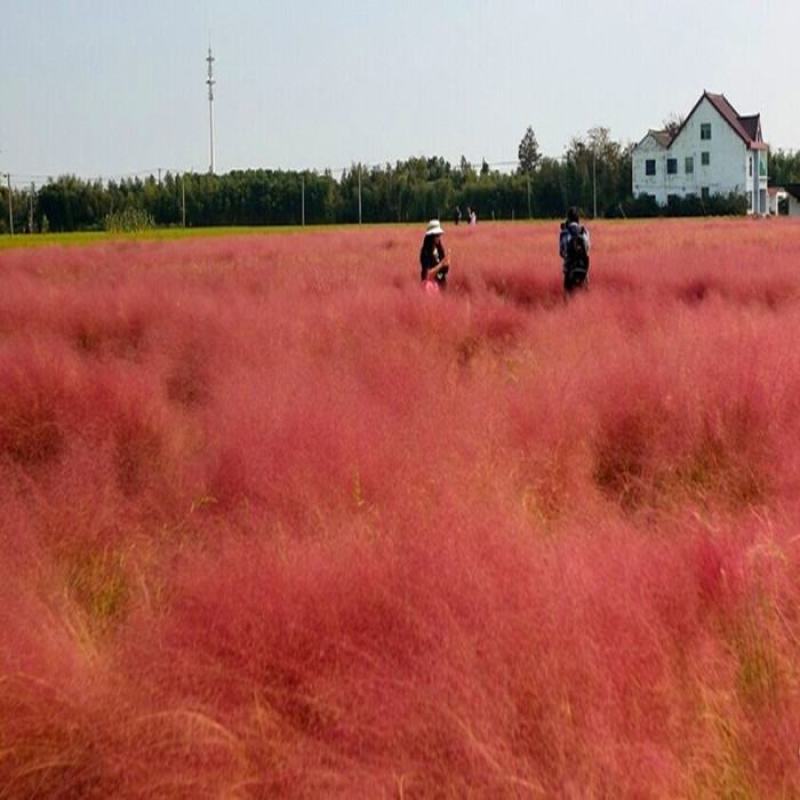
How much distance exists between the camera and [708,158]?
68.7m

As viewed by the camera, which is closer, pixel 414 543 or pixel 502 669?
pixel 502 669

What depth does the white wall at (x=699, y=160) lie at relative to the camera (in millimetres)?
67375

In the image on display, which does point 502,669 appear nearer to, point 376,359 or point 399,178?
point 376,359

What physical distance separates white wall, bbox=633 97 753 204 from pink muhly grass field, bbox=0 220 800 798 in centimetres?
6317

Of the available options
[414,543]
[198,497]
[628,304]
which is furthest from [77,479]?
[628,304]

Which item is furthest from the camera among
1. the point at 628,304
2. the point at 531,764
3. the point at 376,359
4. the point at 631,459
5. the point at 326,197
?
the point at 326,197

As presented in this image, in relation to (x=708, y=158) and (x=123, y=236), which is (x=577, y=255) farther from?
(x=708, y=158)

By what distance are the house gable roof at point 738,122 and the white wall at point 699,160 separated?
176 mm

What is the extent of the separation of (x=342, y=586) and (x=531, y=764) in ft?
2.69

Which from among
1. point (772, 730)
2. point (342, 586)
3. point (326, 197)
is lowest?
point (772, 730)

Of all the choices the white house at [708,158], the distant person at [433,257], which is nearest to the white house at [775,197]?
the white house at [708,158]

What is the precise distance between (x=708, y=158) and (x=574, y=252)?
58.9m

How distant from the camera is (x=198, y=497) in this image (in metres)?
5.08

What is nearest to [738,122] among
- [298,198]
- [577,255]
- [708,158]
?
[708,158]
